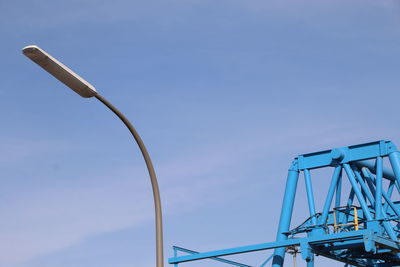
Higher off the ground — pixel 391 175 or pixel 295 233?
pixel 391 175

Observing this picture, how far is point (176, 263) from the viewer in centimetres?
2938

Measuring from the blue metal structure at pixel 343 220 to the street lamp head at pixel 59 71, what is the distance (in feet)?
51.6

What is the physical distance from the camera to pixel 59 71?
1234 cm

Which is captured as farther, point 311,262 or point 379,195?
point 379,195

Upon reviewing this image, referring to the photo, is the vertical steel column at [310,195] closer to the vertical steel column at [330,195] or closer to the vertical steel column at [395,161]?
the vertical steel column at [330,195]

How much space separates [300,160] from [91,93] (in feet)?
62.2

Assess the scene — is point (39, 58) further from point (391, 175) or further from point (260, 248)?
point (391, 175)

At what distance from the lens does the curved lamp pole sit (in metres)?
12.0

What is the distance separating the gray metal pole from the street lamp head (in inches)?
14.0

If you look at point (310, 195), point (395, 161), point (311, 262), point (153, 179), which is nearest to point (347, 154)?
point (395, 161)

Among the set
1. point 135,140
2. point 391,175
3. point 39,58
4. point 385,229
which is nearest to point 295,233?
point 385,229

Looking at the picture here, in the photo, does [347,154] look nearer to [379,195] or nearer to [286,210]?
[379,195]

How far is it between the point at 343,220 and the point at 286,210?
2.38 meters

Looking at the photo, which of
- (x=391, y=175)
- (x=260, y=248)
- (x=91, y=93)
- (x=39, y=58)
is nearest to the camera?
(x=39, y=58)
